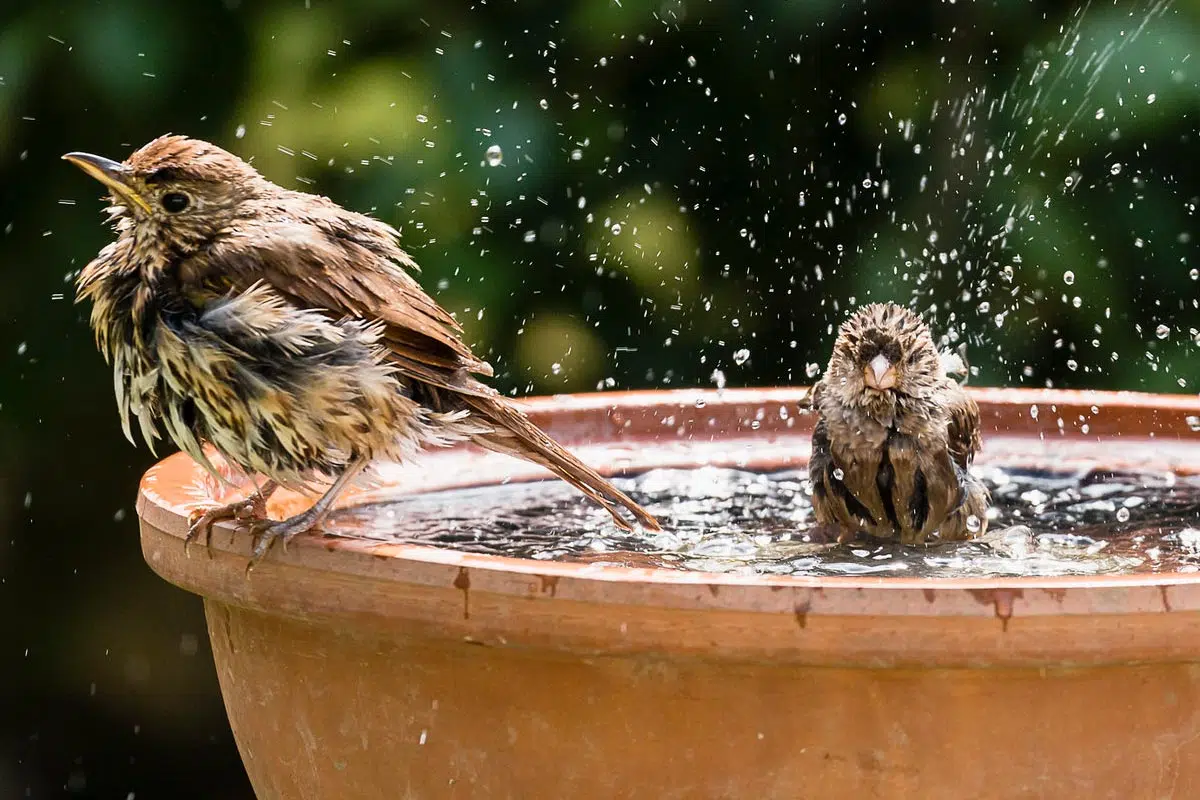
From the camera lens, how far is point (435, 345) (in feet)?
9.48

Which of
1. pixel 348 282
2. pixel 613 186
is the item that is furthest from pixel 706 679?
pixel 613 186

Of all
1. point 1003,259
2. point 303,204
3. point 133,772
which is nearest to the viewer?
point 303,204

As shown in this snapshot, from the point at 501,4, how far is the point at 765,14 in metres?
0.70

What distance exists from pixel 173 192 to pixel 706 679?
130cm

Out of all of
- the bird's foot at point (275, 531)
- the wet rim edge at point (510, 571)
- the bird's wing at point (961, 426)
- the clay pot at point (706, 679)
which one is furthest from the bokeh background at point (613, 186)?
the clay pot at point (706, 679)

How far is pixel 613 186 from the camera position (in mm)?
4578

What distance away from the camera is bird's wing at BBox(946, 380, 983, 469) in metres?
3.38

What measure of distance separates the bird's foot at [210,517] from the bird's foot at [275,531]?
80 mm

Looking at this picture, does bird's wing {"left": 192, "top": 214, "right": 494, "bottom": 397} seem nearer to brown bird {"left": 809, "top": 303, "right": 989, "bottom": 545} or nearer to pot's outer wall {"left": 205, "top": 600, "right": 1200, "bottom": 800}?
pot's outer wall {"left": 205, "top": 600, "right": 1200, "bottom": 800}

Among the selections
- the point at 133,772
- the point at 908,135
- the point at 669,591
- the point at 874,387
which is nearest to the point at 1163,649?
the point at 669,591

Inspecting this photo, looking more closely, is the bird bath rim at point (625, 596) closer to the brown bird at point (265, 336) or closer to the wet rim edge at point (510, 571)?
the wet rim edge at point (510, 571)

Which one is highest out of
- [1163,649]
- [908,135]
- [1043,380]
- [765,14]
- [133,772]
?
[765,14]

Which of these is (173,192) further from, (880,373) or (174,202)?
(880,373)

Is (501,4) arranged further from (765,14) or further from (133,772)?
(133,772)
